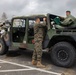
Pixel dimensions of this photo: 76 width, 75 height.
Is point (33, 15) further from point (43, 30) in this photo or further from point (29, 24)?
point (43, 30)

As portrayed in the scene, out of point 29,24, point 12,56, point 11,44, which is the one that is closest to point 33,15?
point 29,24

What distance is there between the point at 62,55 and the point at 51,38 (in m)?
0.71

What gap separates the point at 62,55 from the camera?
678cm

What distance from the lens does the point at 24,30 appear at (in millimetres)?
8086

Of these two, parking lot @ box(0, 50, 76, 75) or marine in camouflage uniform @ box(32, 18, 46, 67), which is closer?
A: parking lot @ box(0, 50, 76, 75)

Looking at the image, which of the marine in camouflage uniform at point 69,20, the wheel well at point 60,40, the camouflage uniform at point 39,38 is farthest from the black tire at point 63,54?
the marine in camouflage uniform at point 69,20

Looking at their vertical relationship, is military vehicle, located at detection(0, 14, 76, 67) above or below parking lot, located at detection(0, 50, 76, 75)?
above

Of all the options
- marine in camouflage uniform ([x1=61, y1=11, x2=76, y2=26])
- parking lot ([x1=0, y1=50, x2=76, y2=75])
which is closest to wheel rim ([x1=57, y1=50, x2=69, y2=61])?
parking lot ([x1=0, y1=50, x2=76, y2=75])

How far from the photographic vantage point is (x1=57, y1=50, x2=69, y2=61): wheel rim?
6.68 m

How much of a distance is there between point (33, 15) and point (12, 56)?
2143 millimetres

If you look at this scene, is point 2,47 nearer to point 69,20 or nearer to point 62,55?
point 62,55

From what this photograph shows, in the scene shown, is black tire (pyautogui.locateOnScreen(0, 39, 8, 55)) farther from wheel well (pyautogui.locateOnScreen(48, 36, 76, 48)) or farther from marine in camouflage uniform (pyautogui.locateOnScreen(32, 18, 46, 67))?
wheel well (pyautogui.locateOnScreen(48, 36, 76, 48))

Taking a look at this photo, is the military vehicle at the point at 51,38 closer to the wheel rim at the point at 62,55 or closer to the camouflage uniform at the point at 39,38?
the wheel rim at the point at 62,55

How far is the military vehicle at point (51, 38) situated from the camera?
663cm
